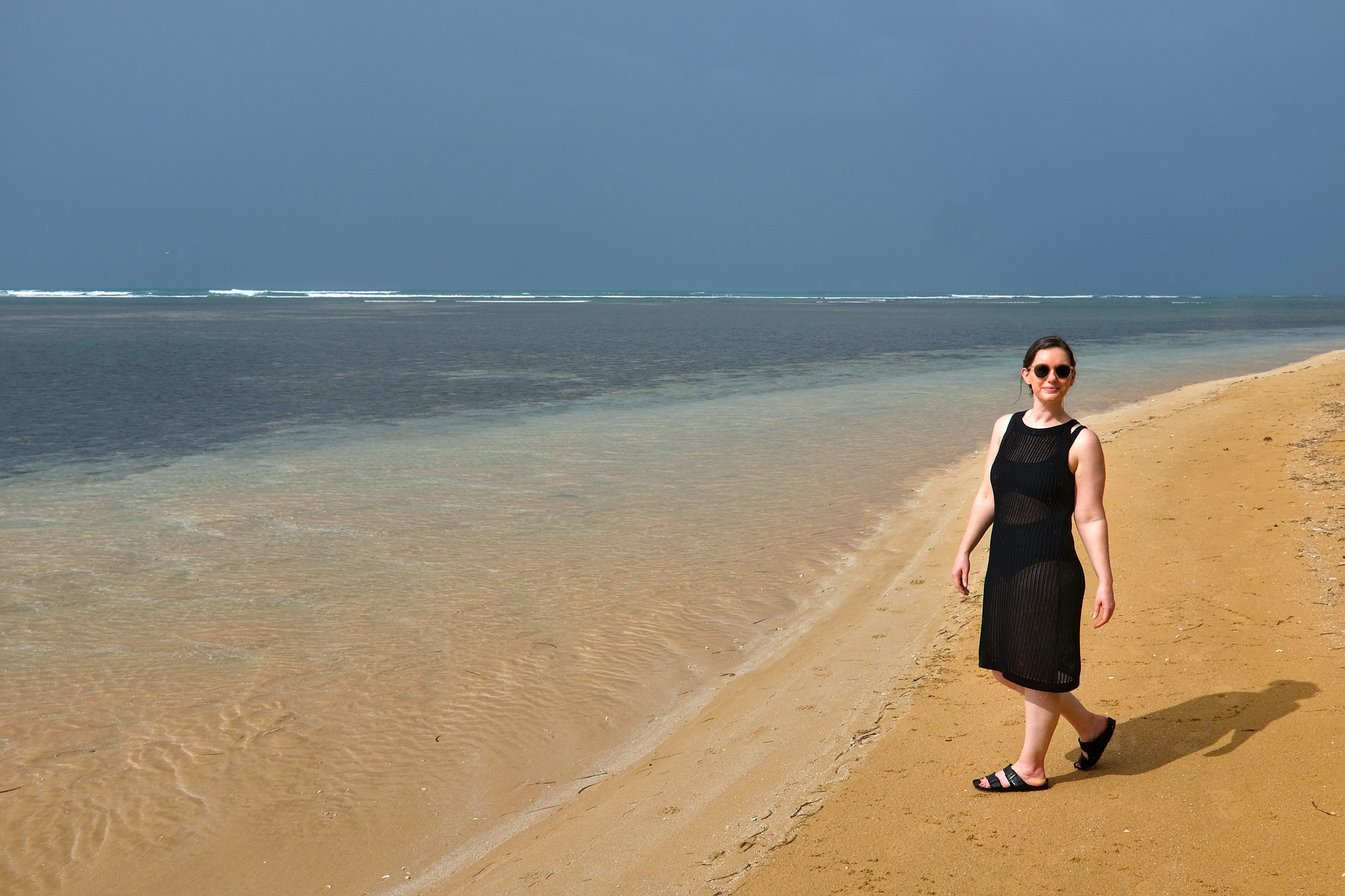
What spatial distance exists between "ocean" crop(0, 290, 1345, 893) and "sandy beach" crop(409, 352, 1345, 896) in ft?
2.02

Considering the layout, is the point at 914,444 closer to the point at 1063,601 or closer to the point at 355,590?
the point at 355,590

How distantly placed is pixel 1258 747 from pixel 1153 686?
78cm

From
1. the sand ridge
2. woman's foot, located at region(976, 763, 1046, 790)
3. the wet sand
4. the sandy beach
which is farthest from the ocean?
woman's foot, located at region(976, 763, 1046, 790)

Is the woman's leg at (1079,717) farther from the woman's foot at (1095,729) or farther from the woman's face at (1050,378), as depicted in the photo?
the woman's face at (1050,378)

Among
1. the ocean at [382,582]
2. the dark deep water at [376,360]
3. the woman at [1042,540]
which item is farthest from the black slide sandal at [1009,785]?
the dark deep water at [376,360]

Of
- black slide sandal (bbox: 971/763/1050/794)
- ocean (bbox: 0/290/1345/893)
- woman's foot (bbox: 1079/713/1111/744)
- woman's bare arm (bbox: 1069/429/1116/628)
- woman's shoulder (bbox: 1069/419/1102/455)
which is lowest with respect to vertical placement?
ocean (bbox: 0/290/1345/893)

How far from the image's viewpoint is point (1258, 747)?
3.82 meters

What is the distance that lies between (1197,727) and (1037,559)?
4.41 ft

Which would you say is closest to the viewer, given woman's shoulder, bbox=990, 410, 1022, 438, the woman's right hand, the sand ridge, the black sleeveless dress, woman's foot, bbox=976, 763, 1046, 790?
the sand ridge

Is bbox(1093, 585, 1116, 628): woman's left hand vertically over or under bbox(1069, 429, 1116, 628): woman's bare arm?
under

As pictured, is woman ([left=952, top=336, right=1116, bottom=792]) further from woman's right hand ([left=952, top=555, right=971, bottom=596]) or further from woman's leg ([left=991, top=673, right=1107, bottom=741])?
woman's right hand ([left=952, top=555, right=971, bottom=596])

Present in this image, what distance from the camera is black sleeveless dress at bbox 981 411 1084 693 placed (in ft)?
11.2

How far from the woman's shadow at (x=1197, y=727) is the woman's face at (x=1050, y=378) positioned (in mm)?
1538

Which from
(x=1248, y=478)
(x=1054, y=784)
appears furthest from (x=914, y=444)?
(x=1054, y=784)
